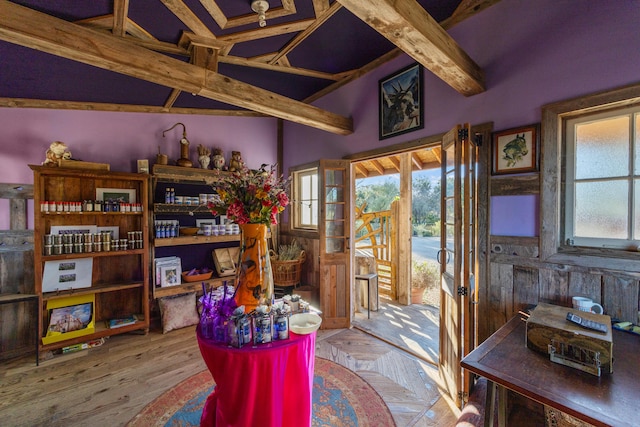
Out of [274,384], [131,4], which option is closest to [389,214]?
[274,384]

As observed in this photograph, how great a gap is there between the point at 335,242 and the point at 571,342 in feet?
8.61

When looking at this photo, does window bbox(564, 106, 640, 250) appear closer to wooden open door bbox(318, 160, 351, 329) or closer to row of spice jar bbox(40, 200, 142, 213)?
wooden open door bbox(318, 160, 351, 329)

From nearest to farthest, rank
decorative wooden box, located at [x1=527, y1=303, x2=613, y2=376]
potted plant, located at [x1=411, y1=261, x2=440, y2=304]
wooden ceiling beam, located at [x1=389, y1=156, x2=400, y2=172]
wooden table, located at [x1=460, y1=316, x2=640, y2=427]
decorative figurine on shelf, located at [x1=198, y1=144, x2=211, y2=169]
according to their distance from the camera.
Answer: wooden table, located at [x1=460, y1=316, x2=640, y2=427] < decorative wooden box, located at [x1=527, y1=303, x2=613, y2=376] < decorative figurine on shelf, located at [x1=198, y1=144, x2=211, y2=169] < potted plant, located at [x1=411, y1=261, x2=440, y2=304] < wooden ceiling beam, located at [x1=389, y1=156, x2=400, y2=172]

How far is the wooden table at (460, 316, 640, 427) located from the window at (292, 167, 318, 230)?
2989 mm

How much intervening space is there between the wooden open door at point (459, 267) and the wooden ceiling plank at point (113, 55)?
6.03 ft

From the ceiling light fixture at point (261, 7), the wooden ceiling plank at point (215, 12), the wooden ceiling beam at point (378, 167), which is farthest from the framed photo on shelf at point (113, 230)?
the wooden ceiling beam at point (378, 167)

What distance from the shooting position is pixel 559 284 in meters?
1.87

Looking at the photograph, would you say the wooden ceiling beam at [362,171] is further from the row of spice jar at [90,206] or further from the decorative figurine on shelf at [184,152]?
the row of spice jar at [90,206]

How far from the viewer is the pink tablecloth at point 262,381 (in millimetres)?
1382

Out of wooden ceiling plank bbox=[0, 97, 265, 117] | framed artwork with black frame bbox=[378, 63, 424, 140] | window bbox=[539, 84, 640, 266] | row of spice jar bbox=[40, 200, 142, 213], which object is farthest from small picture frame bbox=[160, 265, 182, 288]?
window bbox=[539, 84, 640, 266]

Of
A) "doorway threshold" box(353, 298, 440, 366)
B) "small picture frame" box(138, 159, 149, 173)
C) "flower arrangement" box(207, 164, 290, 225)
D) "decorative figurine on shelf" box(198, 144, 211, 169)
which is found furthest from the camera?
"decorative figurine on shelf" box(198, 144, 211, 169)

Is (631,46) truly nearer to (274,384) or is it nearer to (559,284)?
(559,284)

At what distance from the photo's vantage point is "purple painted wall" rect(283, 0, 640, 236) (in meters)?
1.68

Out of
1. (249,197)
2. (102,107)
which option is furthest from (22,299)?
(249,197)
